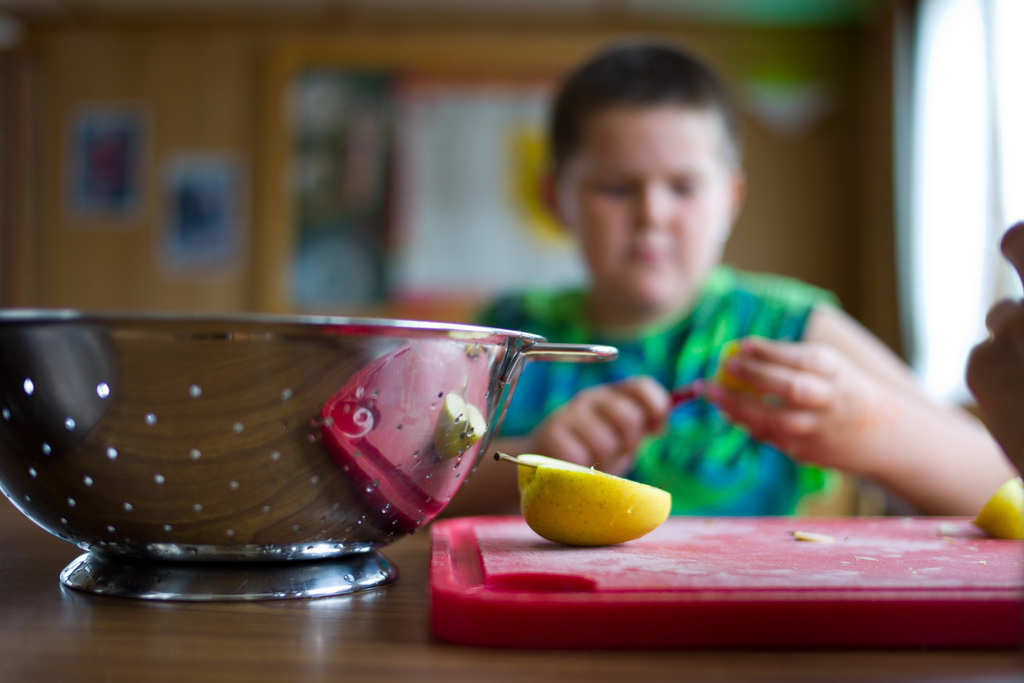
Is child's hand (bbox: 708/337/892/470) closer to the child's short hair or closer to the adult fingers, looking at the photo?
→ the adult fingers

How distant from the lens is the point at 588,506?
1.52ft

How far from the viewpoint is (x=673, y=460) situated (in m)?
1.11

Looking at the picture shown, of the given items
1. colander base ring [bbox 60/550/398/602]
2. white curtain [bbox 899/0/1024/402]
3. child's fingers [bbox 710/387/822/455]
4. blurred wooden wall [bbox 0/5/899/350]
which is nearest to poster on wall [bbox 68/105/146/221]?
blurred wooden wall [bbox 0/5/899/350]

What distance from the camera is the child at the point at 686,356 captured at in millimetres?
792

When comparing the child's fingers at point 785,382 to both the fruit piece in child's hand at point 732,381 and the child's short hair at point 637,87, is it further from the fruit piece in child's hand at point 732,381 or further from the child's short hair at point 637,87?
the child's short hair at point 637,87

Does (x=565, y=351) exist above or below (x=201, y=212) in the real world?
below

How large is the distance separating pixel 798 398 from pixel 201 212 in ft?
8.24

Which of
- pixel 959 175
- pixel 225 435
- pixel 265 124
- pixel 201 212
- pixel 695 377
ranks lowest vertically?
pixel 695 377

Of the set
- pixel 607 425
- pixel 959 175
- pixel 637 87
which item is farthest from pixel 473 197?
pixel 607 425

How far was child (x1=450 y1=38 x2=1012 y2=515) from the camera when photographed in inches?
31.2

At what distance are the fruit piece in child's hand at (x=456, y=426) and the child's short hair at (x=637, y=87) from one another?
2.78 ft

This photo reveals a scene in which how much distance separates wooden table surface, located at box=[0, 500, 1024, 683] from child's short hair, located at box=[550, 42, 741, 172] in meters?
0.95

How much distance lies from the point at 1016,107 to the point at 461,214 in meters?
1.60

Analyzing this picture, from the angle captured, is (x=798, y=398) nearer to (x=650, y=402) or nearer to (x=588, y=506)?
(x=650, y=402)
